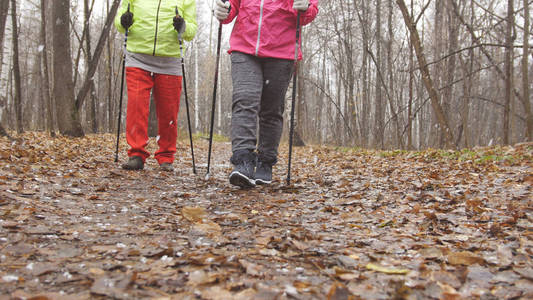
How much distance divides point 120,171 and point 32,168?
889mm

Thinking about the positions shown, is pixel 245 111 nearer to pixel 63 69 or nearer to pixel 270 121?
pixel 270 121

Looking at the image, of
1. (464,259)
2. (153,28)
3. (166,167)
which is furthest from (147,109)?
(464,259)

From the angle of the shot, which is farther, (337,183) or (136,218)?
(337,183)

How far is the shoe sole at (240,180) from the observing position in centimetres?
339

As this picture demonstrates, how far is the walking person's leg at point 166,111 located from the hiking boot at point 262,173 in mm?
1381

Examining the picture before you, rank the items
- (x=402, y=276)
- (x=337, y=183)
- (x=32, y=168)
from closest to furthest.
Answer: (x=402, y=276) < (x=32, y=168) < (x=337, y=183)

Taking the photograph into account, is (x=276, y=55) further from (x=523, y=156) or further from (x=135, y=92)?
(x=523, y=156)

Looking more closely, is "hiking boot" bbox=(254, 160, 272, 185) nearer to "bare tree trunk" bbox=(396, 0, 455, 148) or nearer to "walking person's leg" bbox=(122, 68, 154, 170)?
"walking person's leg" bbox=(122, 68, 154, 170)

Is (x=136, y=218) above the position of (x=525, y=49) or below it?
below

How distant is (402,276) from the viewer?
1522mm

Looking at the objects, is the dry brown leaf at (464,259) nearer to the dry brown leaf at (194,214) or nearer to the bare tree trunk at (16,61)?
the dry brown leaf at (194,214)

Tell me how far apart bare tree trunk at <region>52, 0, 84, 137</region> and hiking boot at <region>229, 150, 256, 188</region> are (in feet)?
19.4

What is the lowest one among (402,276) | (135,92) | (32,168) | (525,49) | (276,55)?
(402,276)

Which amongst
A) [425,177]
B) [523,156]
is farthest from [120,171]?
[523,156]
